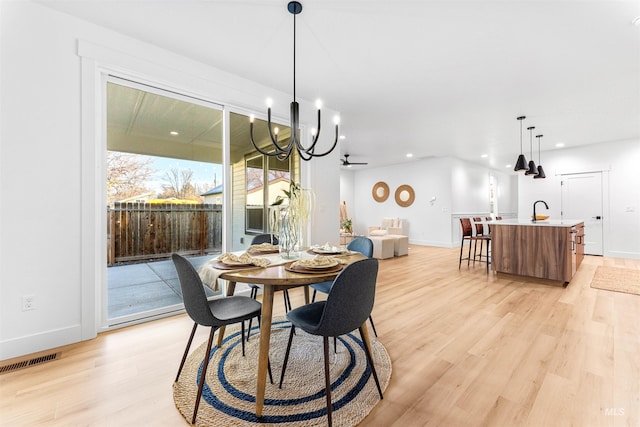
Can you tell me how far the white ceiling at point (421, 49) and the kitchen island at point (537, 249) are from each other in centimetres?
183

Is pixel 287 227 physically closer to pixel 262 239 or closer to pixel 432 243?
pixel 262 239

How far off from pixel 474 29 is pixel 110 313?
4211 millimetres

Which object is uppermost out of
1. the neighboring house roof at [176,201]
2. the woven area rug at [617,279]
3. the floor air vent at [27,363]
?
the neighboring house roof at [176,201]

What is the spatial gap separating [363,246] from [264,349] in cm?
134

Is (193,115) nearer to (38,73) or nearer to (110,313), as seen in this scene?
(38,73)

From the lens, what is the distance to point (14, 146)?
200 centimetres

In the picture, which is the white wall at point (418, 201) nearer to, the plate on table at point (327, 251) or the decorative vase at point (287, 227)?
the plate on table at point (327, 251)

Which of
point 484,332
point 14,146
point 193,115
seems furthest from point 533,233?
point 14,146

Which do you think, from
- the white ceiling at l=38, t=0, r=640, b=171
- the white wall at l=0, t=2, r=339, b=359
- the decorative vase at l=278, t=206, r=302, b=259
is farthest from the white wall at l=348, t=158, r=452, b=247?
the white wall at l=0, t=2, r=339, b=359

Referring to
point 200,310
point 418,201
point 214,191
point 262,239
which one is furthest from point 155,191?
point 418,201

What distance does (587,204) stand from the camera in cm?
634

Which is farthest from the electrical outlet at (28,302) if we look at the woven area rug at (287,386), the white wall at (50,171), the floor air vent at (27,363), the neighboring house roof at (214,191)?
the neighboring house roof at (214,191)

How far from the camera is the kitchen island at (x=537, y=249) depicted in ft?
12.4

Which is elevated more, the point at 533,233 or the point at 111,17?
the point at 111,17
